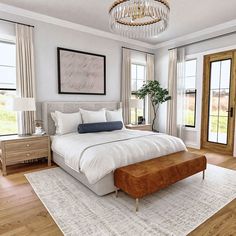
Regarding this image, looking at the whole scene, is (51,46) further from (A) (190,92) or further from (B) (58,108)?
(A) (190,92)

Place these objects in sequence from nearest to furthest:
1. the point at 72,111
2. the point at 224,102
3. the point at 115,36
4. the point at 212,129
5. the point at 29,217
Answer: the point at 29,217 → the point at 72,111 → the point at 224,102 → the point at 212,129 → the point at 115,36

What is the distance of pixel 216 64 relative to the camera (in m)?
4.59

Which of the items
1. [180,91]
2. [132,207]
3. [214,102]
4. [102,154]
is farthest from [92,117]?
[214,102]

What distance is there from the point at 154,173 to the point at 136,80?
12.7 ft

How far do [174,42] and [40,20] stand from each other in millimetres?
3523

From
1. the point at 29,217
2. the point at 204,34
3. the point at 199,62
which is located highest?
the point at 204,34

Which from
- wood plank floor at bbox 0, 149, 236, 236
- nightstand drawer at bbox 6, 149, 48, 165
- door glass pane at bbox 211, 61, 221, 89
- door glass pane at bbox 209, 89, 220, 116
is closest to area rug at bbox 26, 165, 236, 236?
wood plank floor at bbox 0, 149, 236, 236

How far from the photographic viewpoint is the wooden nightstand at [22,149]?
318 cm

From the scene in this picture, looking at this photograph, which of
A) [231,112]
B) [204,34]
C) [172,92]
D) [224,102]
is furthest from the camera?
[172,92]

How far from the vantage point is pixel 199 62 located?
15.8ft

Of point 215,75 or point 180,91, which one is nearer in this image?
point 215,75

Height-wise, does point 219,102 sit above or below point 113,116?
above

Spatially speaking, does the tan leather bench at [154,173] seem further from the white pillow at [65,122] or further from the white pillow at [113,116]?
the white pillow at [113,116]

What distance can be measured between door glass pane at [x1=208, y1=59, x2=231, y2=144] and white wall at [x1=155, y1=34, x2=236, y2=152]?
0.28 meters
